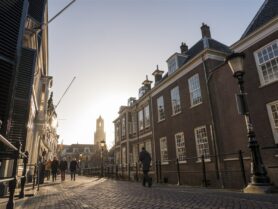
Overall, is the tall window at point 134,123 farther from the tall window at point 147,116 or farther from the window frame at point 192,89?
the window frame at point 192,89

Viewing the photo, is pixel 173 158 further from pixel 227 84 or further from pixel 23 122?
pixel 23 122

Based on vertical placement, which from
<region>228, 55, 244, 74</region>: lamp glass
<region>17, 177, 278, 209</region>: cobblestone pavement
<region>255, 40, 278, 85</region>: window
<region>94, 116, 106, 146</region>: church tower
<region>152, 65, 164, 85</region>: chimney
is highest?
<region>94, 116, 106, 146</region>: church tower

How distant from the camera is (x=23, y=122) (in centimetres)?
645

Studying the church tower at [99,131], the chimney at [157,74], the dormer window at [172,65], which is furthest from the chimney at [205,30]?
the church tower at [99,131]

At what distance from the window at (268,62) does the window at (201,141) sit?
5.21m

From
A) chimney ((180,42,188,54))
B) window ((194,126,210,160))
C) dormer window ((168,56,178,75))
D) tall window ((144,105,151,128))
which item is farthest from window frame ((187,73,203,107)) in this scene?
tall window ((144,105,151,128))

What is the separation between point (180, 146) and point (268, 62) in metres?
9.02

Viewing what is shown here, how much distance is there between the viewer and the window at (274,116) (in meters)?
11.1

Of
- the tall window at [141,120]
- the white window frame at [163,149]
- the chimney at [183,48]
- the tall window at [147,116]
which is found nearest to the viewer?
the white window frame at [163,149]

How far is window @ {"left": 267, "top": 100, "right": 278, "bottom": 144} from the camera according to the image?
11.1 meters

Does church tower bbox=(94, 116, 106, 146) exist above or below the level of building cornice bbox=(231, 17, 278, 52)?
above

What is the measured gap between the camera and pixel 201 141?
51.2ft

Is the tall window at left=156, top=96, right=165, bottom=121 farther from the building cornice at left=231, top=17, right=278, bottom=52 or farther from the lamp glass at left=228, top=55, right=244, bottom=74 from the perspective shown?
the lamp glass at left=228, top=55, right=244, bottom=74

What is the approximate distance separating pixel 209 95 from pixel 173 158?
6435mm
